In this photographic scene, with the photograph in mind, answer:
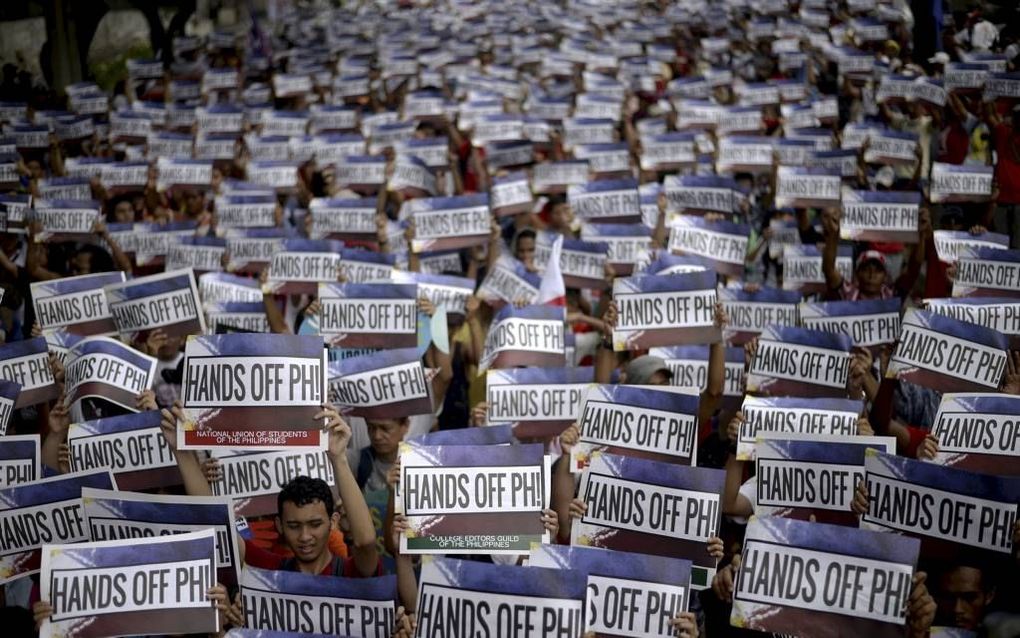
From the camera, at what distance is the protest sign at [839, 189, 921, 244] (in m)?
11.6

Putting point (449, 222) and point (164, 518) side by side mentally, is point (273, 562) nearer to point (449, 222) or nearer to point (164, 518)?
point (164, 518)

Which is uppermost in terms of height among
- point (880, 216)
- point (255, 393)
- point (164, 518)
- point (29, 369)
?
point (255, 393)

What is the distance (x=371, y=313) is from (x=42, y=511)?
118 inches

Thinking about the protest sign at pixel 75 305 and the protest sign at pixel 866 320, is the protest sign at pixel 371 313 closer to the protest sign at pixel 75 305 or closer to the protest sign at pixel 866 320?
the protest sign at pixel 75 305

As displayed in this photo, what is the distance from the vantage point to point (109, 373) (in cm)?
820

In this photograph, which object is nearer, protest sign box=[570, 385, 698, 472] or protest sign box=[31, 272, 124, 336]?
protest sign box=[570, 385, 698, 472]

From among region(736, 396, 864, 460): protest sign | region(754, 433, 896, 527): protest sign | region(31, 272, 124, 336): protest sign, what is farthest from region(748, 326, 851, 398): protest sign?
region(31, 272, 124, 336): protest sign

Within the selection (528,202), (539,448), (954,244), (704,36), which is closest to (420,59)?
(704,36)

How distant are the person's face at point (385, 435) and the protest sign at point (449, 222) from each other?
146 inches

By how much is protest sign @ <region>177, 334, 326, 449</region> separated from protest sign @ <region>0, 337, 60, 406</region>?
1701mm

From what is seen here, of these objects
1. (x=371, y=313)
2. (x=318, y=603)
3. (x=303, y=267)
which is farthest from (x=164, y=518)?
(x=303, y=267)

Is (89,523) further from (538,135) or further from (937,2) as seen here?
(937,2)

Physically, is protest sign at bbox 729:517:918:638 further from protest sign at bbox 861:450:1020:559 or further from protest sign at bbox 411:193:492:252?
protest sign at bbox 411:193:492:252

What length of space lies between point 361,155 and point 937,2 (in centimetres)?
1257
